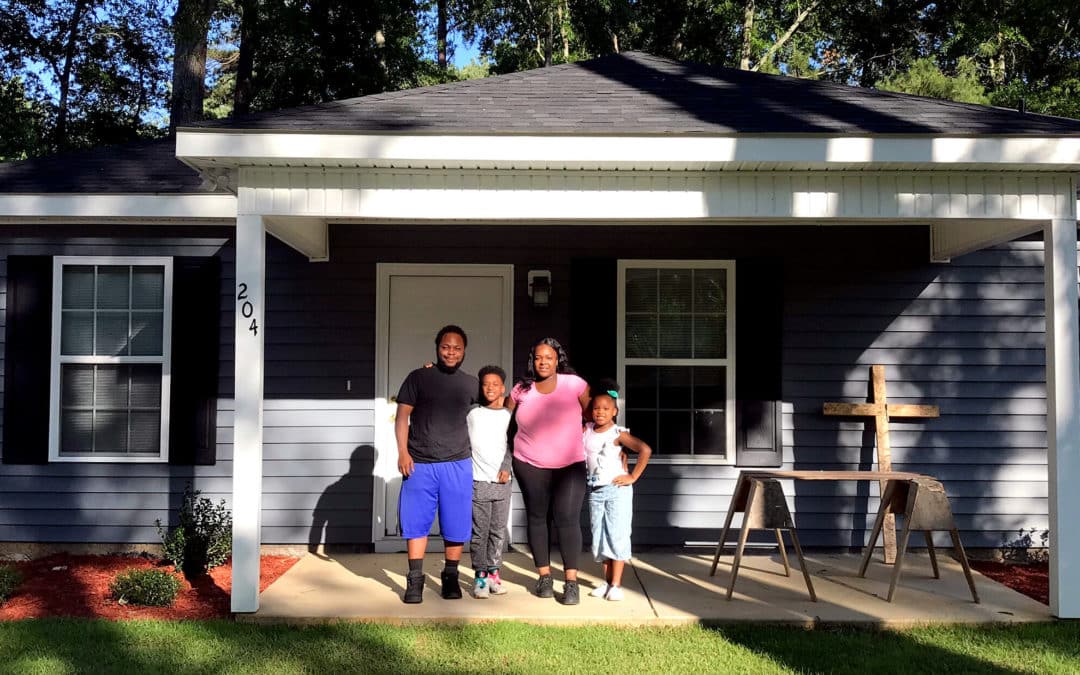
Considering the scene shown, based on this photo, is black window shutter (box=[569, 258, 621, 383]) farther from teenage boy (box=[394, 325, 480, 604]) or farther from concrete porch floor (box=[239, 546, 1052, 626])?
teenage boy (box=[394, 325, 480, 604])

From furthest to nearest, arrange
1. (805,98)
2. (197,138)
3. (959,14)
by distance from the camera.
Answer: (959,14), (805,98), (197,138)

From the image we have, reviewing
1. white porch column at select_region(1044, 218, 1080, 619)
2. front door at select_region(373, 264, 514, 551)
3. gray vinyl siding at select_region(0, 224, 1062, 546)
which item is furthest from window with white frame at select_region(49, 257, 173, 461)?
white porch column at select_region(1044, 218, 1080, 619)

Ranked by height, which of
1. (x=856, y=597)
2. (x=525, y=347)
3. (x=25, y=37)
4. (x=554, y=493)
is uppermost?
(x=25, y=37)

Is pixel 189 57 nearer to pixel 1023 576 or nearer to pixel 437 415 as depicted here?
pixel 437 415

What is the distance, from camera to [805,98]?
5.46 meters

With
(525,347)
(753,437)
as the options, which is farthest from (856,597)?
(525,347)

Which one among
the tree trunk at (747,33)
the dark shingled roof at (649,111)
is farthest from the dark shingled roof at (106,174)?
the tree trunk at (747,33)

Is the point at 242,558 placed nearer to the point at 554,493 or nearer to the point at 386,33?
the point at 554,493

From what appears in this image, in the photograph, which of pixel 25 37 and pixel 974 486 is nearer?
pixel 974 486

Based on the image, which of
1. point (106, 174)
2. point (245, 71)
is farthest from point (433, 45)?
point (106, 174)

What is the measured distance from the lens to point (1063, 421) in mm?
4680

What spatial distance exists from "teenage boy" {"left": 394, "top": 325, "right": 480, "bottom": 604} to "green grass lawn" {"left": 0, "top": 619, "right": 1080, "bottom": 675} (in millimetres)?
554

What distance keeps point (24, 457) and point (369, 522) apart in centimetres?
243

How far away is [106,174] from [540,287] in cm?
311
